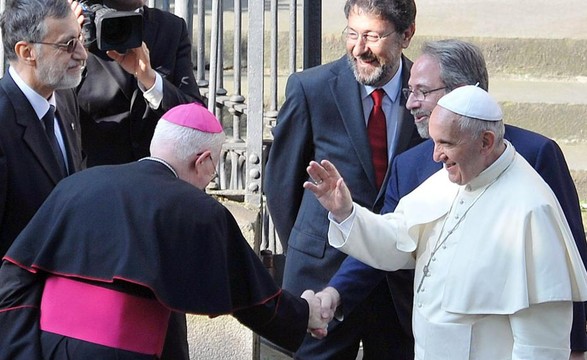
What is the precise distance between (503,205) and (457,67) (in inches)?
22.8

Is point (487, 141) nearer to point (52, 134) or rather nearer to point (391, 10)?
point (391, 10)

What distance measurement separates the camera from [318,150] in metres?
4.48

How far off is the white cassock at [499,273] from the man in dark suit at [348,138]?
2.46 feet

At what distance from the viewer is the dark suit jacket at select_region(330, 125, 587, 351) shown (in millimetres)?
3787

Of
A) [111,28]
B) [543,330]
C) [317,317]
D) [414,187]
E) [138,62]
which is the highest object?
[111,28]

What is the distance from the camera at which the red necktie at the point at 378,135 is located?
440 centimetres

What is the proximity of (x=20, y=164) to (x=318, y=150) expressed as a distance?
112 centimetres

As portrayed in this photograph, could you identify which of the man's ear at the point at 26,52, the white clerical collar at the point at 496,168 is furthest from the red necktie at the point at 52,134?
the white clerical collar at the point at 496,168

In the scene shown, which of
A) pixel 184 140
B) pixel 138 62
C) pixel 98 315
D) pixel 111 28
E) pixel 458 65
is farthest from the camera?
pixel 138 62

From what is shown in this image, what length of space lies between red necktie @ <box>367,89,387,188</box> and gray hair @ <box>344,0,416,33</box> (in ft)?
0.83

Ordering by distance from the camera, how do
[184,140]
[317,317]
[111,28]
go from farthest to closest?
[111,28] < [317,317] < [184,140]

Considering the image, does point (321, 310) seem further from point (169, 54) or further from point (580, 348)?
point (169, 54)

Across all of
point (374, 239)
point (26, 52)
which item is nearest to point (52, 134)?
point (26, 52)

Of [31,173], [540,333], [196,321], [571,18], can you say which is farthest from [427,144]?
[571,18]
